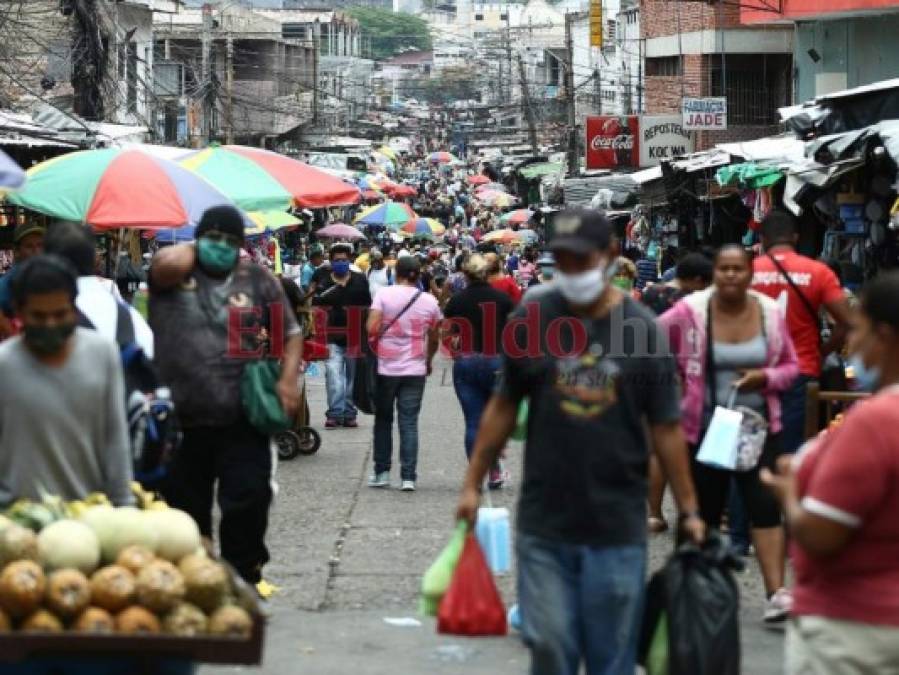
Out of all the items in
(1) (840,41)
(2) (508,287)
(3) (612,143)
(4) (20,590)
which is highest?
(1) (840,41)

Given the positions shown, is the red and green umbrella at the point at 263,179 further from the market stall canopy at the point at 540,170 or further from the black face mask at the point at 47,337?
the market stall canopy at the point at 540,170

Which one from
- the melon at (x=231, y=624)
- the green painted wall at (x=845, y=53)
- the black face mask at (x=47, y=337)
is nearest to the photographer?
the melon at (x=231, y=624)

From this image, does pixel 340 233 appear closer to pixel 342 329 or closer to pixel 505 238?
pixel 505 238

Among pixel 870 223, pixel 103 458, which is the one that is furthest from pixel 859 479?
pixel 870 223

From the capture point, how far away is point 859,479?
416 centimetres

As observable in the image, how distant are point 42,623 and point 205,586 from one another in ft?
1.65

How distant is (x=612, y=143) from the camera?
34.3m

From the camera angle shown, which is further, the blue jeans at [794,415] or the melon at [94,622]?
the blue jeans at [794,415]

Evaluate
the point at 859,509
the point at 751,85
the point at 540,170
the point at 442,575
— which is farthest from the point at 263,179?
the point at 540,170

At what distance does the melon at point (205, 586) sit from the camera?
523cm

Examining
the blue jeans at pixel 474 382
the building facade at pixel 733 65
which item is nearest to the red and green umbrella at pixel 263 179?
the blue jeans at pixel 474 382

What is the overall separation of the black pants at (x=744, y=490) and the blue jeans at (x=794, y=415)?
70 centimetres

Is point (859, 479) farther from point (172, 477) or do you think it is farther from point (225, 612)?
point (172, 477)

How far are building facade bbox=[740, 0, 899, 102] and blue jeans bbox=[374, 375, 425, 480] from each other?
433 inches
